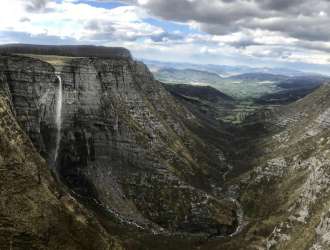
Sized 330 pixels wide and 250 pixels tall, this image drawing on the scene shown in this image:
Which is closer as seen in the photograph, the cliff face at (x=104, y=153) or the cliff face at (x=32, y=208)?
the cliff face at (x=32, y=208)

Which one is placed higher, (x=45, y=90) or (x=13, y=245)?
(x=45, y=90)

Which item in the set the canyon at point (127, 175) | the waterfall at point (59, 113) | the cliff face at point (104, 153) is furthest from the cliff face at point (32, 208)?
the waterfall at point (59, 113)

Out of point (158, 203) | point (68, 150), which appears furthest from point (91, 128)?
point (158, 203)

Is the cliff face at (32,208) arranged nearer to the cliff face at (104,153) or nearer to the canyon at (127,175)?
the canyon at (127,175)

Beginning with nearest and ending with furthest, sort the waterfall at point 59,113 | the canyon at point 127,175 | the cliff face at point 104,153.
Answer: the canyon at point 127,175, the cliff face at point 104,153, the waterfall at point 59,113

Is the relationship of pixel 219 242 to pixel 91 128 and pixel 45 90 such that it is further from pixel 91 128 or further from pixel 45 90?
pixel 45 90

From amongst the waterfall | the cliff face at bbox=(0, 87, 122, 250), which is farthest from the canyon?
the cliff face at bbox=(0, 87, 122, 250)

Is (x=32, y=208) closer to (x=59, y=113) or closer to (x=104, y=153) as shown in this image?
(x=59, y=113)

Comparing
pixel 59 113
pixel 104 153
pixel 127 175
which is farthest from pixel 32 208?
pixel 104 153
